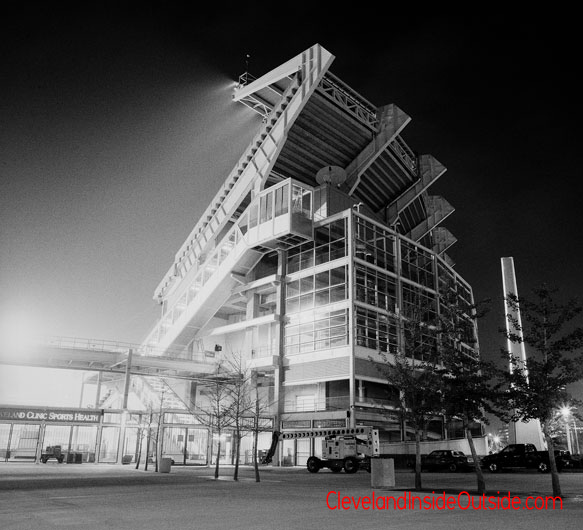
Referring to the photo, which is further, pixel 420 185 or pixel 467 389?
pixel 420 185

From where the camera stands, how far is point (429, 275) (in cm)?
5719

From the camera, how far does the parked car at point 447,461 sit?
1377 inches

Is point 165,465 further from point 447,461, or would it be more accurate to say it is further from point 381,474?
point 447,461

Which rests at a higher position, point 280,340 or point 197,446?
point 280,340

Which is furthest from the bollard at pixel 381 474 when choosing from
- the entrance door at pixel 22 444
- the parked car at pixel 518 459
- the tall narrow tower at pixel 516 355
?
the entrance door at pixel 22 444

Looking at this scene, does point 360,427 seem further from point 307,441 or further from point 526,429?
point 526,429

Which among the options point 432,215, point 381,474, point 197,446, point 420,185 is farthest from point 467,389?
point 432,215

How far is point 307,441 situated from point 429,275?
22313 mm

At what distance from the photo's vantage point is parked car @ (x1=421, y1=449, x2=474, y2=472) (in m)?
35.0

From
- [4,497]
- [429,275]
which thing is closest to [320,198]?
[429,275]

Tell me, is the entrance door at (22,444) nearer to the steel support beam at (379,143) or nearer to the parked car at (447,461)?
the parked car at (447,461)

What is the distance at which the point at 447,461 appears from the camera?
35.5 meters

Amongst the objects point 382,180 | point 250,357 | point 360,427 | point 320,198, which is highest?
point 382,180

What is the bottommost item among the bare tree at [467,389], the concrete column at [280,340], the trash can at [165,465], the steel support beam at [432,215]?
the trash can at [165,465]
